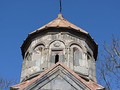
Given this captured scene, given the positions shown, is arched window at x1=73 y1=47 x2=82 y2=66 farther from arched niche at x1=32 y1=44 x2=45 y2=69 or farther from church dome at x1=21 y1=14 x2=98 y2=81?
arched niche at x1=32 y1=44 x2=45 y2=69

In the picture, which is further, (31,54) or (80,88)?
(31,54)

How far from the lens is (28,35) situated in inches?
571

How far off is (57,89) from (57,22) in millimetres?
5113

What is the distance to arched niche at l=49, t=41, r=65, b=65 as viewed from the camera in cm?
1325

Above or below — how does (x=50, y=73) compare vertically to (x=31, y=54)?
below

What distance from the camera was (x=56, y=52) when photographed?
529 inches

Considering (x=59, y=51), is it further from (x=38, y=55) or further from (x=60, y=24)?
(x=60, y=24)

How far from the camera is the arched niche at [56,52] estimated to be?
13250 mm

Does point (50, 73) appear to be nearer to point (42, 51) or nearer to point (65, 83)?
point (65, 83)

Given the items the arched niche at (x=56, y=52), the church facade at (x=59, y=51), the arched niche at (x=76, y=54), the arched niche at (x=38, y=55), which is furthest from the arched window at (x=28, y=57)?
the arched niche at (x=76, y=54)

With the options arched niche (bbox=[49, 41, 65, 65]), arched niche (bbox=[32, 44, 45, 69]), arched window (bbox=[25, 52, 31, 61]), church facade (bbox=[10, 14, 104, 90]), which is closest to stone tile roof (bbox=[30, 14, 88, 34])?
church facade (bbox=[10, 14, 104, 90])

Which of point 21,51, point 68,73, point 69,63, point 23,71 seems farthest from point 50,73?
point 21,51

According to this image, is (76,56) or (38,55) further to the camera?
(38,55)

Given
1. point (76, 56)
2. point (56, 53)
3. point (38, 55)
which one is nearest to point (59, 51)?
point (56, 53)
